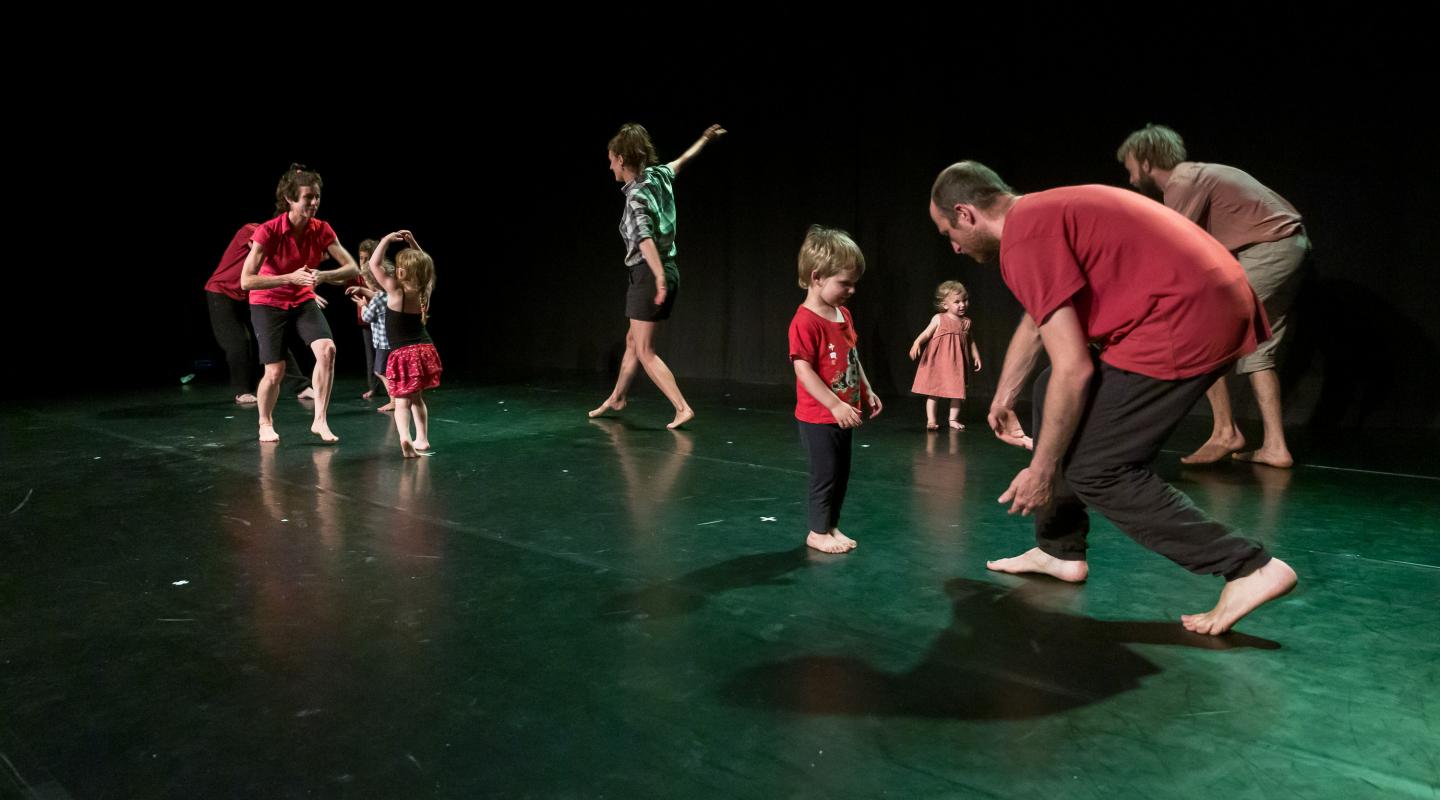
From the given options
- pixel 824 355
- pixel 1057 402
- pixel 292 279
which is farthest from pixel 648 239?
pixel 1057 402

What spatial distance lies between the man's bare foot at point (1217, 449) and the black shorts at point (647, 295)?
2.59 meters

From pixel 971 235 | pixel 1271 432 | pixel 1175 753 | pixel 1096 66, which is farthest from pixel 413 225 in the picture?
pixel 1175 753

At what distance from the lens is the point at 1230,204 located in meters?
4.09

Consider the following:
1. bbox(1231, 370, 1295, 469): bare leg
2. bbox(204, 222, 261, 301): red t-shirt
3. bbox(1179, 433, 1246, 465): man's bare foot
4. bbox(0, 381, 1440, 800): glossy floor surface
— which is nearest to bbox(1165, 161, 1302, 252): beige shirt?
bbox(1231, 370, 1295, 469): bare leg

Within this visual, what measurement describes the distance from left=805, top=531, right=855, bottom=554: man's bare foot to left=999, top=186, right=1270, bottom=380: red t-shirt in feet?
3.67

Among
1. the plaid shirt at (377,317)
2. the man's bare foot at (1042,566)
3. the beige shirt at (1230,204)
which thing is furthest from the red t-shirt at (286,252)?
the beige shirt at (1230,204)

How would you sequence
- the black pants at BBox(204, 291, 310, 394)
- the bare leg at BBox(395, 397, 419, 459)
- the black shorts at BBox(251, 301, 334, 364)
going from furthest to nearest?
the black pants at BBox(204, 291, 310, 394), the black shorts at BBox(251, 301, 334, 364), the bare leg at BBox(395, 397, 419, 459)

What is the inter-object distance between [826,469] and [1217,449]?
212cm

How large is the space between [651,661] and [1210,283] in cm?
134

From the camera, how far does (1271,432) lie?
4250mm

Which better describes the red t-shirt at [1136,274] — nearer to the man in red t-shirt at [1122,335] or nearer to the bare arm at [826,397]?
the man in red t-shirt at [1122,335]

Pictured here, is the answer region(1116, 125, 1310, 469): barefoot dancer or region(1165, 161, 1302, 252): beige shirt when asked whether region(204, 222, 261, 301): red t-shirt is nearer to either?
region(1116, 125, 1310, 469): barefoot dancer

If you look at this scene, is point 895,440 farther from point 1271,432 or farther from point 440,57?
point 440,57

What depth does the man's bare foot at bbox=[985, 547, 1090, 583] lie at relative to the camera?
2.65 metres
